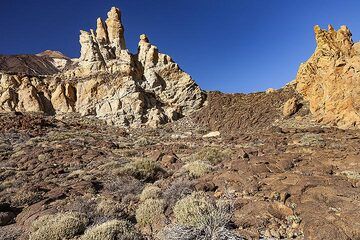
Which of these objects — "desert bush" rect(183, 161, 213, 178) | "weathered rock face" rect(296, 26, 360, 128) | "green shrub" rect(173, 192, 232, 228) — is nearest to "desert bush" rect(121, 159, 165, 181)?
"desert bush" rect(183, 161, 213, 178)

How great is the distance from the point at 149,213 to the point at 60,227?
6.31 feet

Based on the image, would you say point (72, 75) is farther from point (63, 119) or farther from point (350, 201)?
point (350, 201)

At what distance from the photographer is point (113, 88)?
42062 mm

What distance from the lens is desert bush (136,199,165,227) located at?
292 inches

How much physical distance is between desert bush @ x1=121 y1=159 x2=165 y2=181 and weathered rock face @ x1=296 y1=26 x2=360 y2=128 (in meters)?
20.5

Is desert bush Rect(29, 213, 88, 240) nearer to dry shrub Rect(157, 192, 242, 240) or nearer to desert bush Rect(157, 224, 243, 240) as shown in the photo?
dry shrub Rect(157, 192, 242, 240)

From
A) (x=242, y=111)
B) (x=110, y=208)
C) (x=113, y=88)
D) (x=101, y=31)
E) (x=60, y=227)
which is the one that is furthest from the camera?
(x=101, y=31)

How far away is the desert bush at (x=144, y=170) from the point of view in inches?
490

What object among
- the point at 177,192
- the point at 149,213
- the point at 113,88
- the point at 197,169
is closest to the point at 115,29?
the point at 113,88

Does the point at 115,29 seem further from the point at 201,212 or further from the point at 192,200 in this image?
the point at 201,212

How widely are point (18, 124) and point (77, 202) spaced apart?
27.3m

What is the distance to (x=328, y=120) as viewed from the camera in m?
29.8

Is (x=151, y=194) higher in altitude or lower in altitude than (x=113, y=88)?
lower

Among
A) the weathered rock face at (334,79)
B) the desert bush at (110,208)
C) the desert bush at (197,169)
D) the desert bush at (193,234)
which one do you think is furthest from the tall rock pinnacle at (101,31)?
the desert bush at (193,234)
